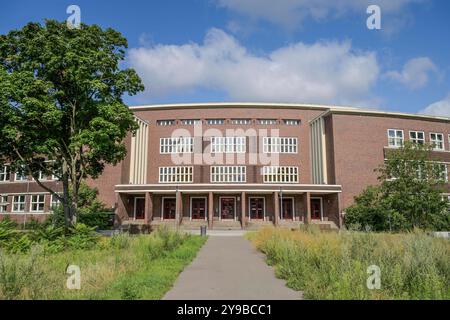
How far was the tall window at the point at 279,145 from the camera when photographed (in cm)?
4047

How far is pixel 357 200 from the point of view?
33.2 metres

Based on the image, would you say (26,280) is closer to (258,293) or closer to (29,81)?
(258,293)

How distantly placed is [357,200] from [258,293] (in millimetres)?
28674

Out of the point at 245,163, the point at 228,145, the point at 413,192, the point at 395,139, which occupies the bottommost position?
the point at 413,192

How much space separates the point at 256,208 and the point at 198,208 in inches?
258

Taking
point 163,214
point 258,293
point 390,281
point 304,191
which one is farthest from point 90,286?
point 163,214

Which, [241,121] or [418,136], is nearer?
[418,136]

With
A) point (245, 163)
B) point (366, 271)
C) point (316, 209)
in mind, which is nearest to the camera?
point (366, 271)

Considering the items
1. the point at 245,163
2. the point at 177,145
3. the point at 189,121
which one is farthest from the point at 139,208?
the point at 245,163

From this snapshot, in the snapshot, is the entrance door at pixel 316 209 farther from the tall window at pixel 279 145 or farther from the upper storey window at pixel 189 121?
the upper storey window at pixel 189 121

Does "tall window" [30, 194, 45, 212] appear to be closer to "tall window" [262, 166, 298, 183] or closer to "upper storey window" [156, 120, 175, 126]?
"upper storey window" [156, 120, 175, 126]

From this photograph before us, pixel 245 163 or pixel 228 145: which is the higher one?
pixel 228 145

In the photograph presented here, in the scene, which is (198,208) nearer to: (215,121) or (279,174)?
(279,174)

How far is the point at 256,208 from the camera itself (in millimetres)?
38812
